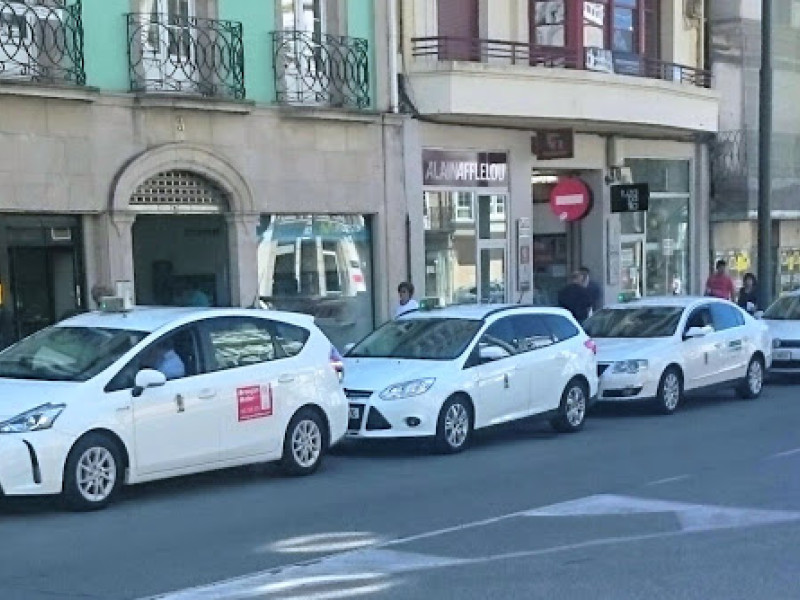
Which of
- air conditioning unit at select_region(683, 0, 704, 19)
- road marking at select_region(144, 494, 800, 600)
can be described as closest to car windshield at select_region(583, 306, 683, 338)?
road marking at select_region(144, 494, 800, 600)

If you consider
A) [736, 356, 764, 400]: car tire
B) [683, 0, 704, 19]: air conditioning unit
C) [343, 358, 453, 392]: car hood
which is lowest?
[736, 356, 764, 400]: car tire

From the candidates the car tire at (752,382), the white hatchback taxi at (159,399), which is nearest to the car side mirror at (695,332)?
the car tire at (752,382)

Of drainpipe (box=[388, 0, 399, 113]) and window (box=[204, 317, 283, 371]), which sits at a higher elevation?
drainpipe (box=[388, 0, 399, 113])

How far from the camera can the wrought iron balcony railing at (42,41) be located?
52.9ft

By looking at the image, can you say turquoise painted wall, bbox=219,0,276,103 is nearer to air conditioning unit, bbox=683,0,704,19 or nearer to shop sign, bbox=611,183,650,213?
shop sign, bbox=611,183,650,213

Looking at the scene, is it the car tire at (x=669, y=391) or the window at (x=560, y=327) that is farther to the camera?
the car tire at (x=669, y=391)

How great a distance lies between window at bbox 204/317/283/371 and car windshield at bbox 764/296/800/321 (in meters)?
11.6

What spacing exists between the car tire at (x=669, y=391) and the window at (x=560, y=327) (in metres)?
1.75

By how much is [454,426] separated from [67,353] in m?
4.17

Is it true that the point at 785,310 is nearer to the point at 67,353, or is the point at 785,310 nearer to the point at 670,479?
the point at 670,479

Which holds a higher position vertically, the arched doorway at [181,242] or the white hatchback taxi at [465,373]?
the arched doorway at [181,242]

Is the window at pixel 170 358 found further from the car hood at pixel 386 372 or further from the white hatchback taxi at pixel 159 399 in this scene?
the car hood at pixel 386 372

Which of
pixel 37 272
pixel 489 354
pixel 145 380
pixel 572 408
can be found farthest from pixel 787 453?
Result: pixel 37 272

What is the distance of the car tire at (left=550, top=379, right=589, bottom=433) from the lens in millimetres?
14562
